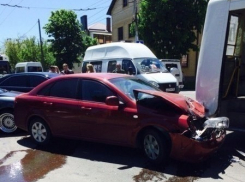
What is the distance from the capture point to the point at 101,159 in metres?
5.13

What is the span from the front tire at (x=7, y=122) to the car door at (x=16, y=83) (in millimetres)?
1912

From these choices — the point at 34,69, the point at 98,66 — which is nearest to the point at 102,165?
the point at 98,66

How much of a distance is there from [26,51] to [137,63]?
4081 centimetres

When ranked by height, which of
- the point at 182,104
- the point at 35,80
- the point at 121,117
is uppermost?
the point at 182,104

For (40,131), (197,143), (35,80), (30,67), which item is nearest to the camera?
(197,143)

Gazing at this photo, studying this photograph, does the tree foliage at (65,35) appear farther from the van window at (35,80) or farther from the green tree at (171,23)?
the van window at (35,80)

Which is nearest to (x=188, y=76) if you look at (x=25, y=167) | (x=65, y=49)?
(x=65, y=49)

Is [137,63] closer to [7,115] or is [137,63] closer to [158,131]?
[7,115]

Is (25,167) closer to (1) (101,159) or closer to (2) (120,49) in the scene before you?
(1) (101,159)

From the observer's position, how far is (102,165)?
4852 millimetres

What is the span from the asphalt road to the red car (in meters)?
0.26

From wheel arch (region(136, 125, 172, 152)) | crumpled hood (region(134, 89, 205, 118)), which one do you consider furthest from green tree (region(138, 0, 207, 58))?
wheel arch (region(136, 125, 172, 152))

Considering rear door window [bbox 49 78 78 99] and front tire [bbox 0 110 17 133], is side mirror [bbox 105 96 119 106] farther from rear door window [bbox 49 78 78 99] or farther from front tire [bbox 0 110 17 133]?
front tire [bbox 0 110 17 133]

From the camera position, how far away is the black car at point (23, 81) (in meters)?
8.85
